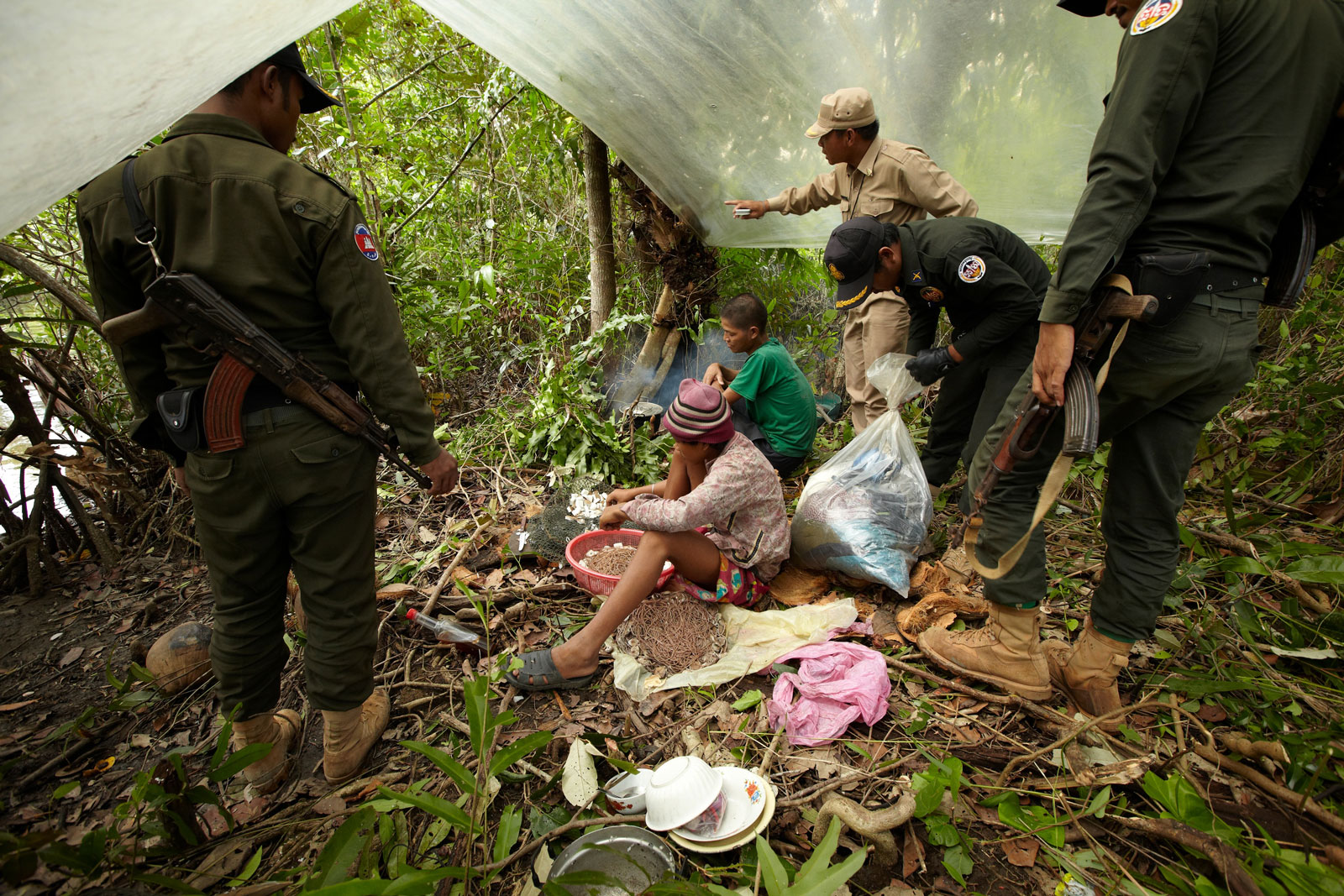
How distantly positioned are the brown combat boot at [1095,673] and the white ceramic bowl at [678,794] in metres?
1.26

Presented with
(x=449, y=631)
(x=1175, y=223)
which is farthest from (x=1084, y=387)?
(x=449, y=631)

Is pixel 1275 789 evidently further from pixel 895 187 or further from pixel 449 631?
pixel 895 187

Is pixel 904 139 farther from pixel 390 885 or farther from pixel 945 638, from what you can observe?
pixel 390 885

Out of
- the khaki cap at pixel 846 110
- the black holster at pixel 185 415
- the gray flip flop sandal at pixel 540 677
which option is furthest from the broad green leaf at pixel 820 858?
the khaki cap at pixel 846 110

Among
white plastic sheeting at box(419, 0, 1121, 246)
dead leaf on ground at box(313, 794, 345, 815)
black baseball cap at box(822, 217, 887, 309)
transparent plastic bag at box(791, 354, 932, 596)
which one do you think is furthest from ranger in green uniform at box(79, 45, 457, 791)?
black baseball cap at box(822, 217, 887, 309)

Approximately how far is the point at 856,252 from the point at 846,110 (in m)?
0.85

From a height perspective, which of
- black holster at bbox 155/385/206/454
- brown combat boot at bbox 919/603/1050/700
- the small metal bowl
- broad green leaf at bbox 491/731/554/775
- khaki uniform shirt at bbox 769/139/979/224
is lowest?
the small metal bowl

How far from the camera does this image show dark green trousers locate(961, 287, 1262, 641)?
156 centimetres

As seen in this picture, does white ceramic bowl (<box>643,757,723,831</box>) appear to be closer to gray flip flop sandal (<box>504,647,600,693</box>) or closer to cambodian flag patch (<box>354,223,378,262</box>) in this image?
gray flip flop sandal (<box>504,647,600,693</box>)

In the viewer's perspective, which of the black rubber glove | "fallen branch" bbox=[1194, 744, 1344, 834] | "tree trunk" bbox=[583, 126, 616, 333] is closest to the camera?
"fallen branch" bbox=[1194, 744, 1344, 834]

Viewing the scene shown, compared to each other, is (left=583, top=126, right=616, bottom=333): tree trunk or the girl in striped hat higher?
(left=583, top=126, right=616, bottom=333): tree trunk

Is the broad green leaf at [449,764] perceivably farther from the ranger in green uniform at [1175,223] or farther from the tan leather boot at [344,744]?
the ranger in green uniform at [1175,223]

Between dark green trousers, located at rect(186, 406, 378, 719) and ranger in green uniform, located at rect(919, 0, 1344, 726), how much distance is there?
1999 mm

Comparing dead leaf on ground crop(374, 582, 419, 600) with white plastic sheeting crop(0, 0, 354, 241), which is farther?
dead leaf on ground crop(374, 582, 419, 600)
